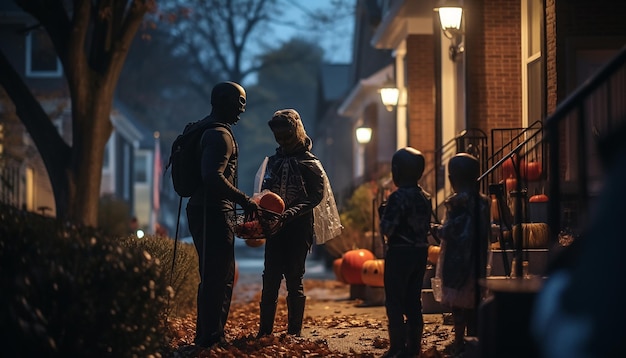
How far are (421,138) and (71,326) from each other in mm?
15937

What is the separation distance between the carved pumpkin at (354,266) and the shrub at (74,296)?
9.41m

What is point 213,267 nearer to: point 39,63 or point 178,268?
point 178,268

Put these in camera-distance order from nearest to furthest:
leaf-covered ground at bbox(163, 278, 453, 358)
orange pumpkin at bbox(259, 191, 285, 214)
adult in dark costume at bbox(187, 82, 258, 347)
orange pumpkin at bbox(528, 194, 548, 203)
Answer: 1. adult in dark costume at bbox(187, 82, 258, 347)
2. leaf-covered ground at bbox(163, 278, 453, 358)
3. orange pumpkin at bbox(259, 191, 285, 214)
4. orange pumpkin at bbox(528, 194, 548, 203)

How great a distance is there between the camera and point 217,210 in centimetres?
888

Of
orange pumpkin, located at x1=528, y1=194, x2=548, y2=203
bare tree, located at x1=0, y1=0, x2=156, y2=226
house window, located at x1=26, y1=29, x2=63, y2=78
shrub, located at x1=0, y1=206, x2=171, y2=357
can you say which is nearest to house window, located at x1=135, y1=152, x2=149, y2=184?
house window, located at x1=26, y1=29, x2=63, y2=78

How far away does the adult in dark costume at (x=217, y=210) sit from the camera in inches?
342

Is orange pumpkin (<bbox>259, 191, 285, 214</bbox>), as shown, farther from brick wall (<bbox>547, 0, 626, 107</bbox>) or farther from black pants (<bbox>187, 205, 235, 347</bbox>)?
brick wall (<bbox>547, 0, 626, 107</bbox>)

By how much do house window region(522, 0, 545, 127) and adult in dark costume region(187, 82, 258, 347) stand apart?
6.15 metres

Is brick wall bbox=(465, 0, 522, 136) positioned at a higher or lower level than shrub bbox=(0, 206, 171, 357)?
higher

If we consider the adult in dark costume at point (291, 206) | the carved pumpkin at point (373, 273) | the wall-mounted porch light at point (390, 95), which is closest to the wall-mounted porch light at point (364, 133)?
the wall-mounted porch light at point (390, 95)

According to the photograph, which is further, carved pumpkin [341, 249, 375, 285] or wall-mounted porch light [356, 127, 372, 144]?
wall-mounted porch light [356, 127, 372, 144]

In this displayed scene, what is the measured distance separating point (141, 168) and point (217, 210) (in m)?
50.0

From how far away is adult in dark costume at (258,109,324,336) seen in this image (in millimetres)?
9664

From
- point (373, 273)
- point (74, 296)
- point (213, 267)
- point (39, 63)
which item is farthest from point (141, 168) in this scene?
point (74, 296)
